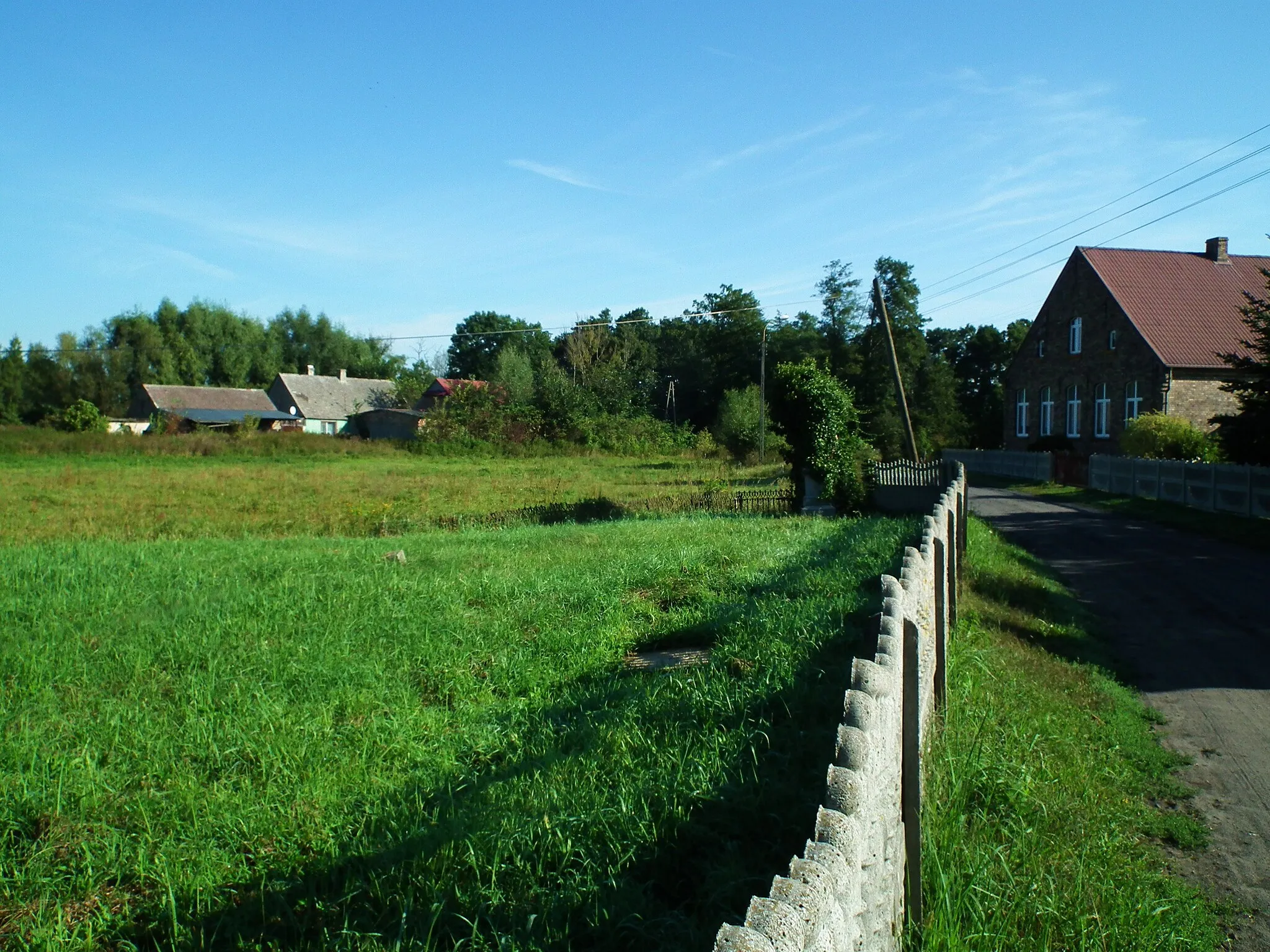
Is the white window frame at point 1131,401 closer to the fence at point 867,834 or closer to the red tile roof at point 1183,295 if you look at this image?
the red tile roof at point 1183,295

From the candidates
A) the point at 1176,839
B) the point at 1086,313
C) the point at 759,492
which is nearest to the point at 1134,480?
the point at 759,492

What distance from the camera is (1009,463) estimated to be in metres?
38.4

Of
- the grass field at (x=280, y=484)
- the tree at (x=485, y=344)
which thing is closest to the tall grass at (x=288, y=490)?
the grass field at (x=280, y=484)

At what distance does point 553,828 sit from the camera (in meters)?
3.69

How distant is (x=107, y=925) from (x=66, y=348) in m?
78.6

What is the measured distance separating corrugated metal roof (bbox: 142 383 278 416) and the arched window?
52522 millimetres

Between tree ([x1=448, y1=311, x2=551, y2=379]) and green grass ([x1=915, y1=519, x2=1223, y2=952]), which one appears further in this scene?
tree ([x1=448, y1=311, x2=551, y2=379])

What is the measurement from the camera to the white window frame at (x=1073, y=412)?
39.5 m

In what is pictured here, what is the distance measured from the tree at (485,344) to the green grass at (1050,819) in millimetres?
→ 80145

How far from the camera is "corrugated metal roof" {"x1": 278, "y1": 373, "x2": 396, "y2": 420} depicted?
232ft

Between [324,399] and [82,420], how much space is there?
945 inches

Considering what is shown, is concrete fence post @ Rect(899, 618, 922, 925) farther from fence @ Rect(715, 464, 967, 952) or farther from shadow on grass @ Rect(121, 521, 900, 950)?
shadow on grass @ Rect(121, 521, 900, 950)

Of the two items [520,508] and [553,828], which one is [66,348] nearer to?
[520,508]

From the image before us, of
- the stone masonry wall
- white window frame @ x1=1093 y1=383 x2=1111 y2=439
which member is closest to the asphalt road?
the stone masonry wall
